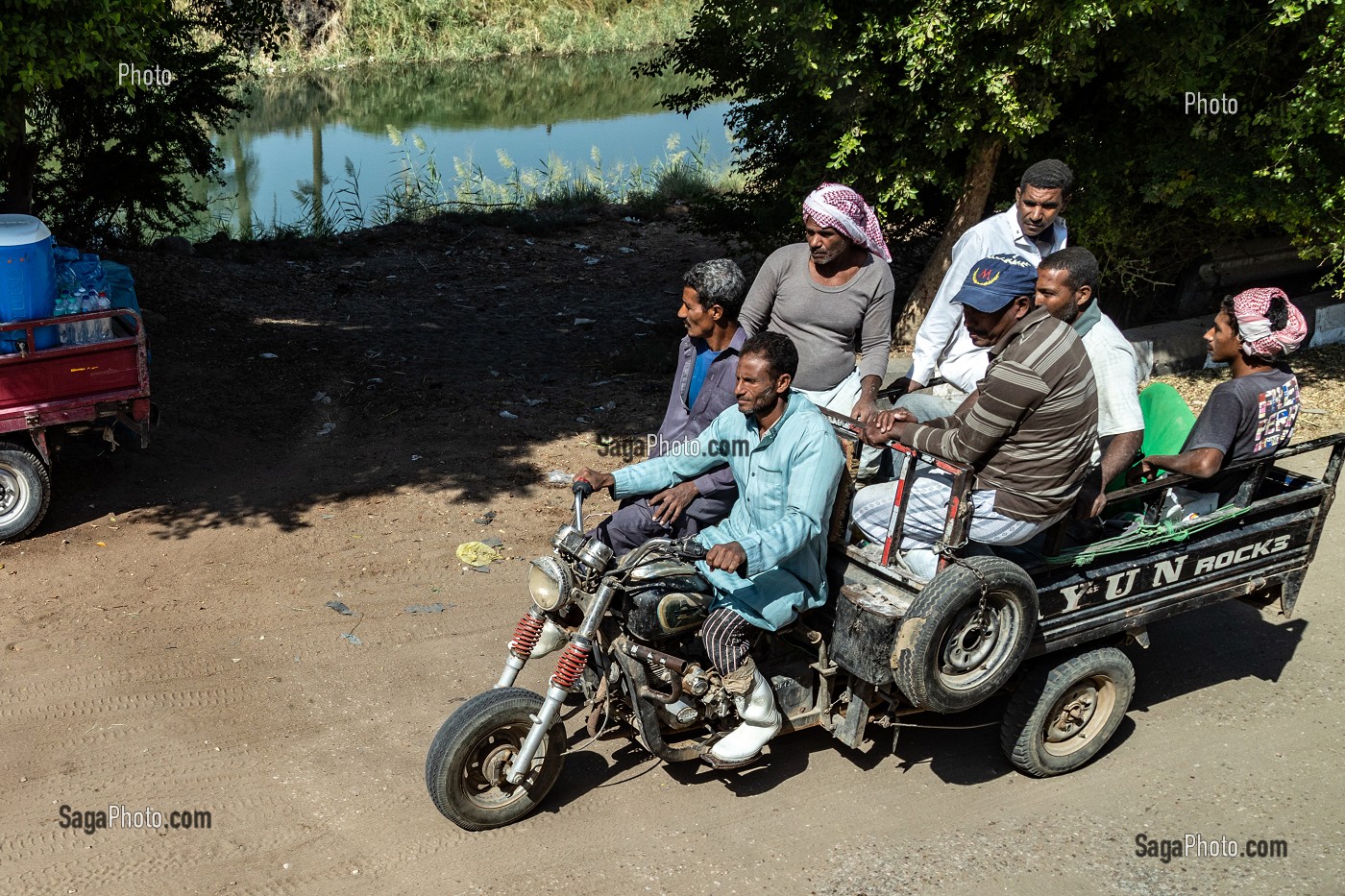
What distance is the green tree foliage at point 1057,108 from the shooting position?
8.09m

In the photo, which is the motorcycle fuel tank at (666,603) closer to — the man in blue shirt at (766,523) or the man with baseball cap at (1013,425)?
the man in blue shirt at (766,523)

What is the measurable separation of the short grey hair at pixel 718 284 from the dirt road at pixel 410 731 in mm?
2002

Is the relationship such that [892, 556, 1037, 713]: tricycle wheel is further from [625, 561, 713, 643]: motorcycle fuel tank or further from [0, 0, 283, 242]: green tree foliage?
[0, 0, 283, 242]: green tree foliage

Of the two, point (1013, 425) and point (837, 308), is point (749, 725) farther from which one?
point (837, 308)

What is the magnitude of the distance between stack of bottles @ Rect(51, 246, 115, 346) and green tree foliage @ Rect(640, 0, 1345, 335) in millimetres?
4746

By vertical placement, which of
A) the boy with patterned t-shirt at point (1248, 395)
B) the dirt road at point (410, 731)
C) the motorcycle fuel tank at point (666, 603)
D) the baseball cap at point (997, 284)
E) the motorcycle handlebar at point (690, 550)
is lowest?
the dirt road at point (410, 731)

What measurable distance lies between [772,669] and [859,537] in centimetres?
67

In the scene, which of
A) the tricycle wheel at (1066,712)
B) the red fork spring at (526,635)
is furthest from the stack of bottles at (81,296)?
the tricycle wheel at (1066,712)

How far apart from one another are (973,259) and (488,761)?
3.39 metres

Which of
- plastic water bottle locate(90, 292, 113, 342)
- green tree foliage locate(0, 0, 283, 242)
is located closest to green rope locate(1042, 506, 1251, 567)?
plastic water bottle locate(90, 292, 113, 342)

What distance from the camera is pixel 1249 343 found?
4.99m

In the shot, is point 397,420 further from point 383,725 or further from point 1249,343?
point 1249,343

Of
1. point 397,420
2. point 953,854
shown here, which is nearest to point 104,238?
point 397,420

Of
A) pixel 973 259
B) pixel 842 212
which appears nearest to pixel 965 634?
pixel 842 212
